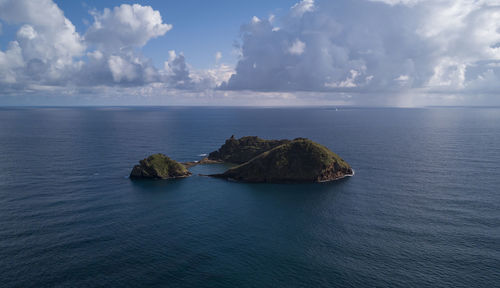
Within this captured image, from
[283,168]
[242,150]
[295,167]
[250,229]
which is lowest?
[250,229]

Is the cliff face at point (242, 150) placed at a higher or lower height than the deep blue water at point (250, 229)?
higher

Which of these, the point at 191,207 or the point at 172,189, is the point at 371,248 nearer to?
the point at 191,207

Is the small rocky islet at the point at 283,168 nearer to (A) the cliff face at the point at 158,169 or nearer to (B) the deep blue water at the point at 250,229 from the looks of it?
(A) the cliff face at the point at 158,169

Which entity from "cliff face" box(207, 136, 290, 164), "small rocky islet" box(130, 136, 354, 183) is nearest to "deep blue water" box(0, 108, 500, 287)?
"small rocky islet" box(130, 136, 354, 183)

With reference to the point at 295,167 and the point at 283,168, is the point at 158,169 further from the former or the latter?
the point at 295,167

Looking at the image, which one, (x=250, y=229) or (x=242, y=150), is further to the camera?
(x=242, y=150)

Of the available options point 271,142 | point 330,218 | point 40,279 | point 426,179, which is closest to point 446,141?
point 426,179

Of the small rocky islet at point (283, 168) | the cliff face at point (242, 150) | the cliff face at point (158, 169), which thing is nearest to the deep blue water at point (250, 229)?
the small rocky islet at point (283, 168)

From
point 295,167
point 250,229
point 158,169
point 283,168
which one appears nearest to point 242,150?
point 283,168
